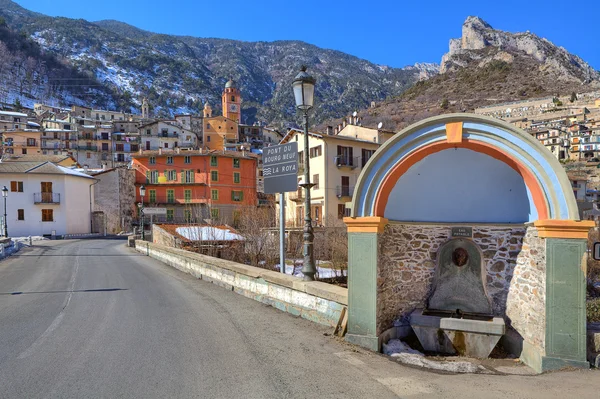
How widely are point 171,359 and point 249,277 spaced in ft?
14.6

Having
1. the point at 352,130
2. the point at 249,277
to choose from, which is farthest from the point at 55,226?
the point at 249,277

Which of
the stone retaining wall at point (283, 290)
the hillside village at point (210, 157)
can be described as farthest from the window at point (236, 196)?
the stone retaining wall at point (283, 290)

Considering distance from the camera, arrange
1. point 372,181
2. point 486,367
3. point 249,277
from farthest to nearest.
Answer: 1. point 249,277
2. point 372,181
3. point 486,367

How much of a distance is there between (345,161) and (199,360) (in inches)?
1278

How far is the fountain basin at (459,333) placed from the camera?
7.02 meters

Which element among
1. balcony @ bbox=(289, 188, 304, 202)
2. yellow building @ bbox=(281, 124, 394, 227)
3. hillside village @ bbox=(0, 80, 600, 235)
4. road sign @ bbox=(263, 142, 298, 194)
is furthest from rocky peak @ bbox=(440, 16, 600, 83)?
road sign @ bbox=(263, 142, 298, 194)

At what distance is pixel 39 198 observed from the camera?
44406 mm

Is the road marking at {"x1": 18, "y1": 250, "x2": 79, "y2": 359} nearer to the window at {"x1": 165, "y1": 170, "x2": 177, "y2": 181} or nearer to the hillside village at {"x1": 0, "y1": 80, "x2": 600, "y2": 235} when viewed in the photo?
the hillside village at {"x1": 0, "y1": 80, "x2": 600, "y2": 235}

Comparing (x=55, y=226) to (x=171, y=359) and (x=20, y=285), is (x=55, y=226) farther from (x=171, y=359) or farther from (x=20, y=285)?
(x=171, y=359)

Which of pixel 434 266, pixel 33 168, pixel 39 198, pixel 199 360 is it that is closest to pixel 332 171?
pixel 434 266

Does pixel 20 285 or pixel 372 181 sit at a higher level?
pixel 372 181

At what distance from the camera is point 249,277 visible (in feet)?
33.4

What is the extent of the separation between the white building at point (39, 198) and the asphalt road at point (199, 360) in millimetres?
40795

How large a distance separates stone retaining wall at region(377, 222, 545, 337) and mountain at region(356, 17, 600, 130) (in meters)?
85.0
